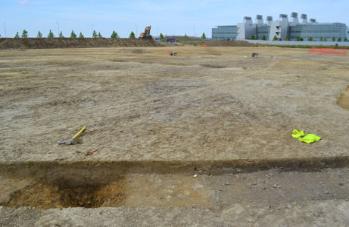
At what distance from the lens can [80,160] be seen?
5.05 meters

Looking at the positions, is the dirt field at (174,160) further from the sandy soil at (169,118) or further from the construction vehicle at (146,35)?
the construction vehicle at (146,35)

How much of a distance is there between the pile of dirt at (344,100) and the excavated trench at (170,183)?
4.31 metres

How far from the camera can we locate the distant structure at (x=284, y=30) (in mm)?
90188

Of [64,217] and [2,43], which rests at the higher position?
[2,43]

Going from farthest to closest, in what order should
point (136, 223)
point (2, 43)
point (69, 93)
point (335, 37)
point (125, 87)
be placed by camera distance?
point (335, 37), point (2, 43), point (125, 87), point (69, 93), point (136, 223)

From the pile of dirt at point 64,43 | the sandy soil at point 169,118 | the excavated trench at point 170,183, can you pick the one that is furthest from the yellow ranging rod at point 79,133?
the pile of dirt at point 64,43

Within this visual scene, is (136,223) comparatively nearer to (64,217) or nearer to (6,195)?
(64,217)

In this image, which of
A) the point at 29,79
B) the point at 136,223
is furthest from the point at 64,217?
the point at 29,79

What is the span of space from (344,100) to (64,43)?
3763cm

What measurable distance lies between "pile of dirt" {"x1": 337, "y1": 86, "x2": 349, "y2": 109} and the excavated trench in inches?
170

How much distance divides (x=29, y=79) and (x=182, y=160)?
382 inches

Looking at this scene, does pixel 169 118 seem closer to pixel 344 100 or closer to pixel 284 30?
pixel 344 100

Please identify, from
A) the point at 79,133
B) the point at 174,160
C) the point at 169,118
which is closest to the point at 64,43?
the point at 169,118

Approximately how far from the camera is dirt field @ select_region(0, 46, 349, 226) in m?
3.76
